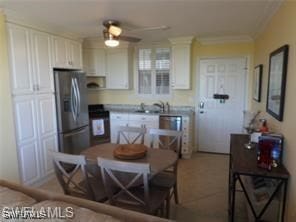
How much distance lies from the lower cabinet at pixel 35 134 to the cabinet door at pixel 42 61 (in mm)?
155

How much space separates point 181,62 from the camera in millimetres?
4539

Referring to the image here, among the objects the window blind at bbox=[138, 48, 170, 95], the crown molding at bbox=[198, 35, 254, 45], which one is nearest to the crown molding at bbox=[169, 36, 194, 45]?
the crown molding at bbox=[198, 35, 254, 45]

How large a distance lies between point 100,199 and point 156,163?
0.65 meters

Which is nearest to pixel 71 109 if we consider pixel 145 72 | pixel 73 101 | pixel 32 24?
pixel 73 101

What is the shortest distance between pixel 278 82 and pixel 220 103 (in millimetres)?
2401

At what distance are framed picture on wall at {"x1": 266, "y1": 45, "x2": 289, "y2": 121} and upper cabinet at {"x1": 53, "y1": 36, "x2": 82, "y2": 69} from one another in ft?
10.1

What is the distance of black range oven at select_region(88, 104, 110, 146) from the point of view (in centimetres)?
484

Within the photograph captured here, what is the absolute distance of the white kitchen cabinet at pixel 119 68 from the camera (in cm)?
496

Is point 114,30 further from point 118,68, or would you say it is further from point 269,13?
point 118,68

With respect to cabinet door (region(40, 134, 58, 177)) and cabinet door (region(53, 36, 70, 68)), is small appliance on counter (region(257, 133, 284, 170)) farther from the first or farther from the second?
cabinet door (region(53, 36, 70, 68))

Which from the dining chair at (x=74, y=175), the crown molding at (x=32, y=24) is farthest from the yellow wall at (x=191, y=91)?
the dining chair at (x=74, y=175)

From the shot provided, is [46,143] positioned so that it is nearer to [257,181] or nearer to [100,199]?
[100,199]

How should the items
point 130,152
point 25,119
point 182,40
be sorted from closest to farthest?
point 130,152 → point 25,119 → point 182,40

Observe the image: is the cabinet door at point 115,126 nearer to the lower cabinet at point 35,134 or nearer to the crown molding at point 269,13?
the lower cabinet at point 35,134
